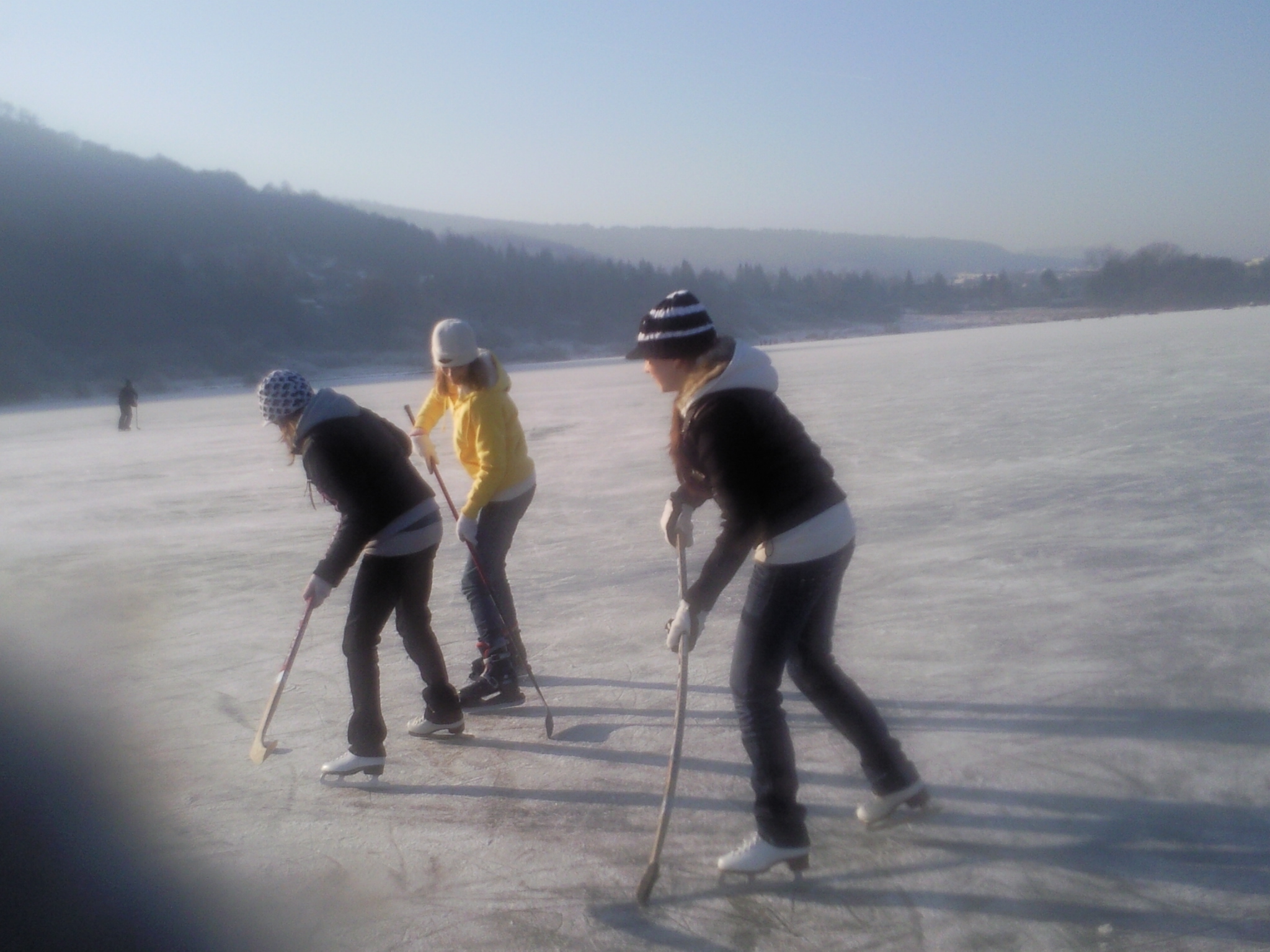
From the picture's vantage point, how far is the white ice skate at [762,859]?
2.67m

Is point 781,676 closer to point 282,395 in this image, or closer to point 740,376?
point 740,376

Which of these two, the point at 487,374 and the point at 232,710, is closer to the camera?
the point at 487,374

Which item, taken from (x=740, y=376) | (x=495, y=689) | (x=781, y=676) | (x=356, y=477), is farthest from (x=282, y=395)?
(x=781, y=676)

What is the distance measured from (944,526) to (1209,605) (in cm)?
216

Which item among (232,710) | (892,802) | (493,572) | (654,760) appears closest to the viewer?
(892,802)

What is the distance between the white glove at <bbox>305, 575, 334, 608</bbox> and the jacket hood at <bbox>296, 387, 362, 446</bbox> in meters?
0.46

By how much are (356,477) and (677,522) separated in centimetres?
106

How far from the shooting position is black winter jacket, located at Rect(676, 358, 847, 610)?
2.43 metres

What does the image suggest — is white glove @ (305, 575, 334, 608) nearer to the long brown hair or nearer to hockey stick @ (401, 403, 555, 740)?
the long brown hair

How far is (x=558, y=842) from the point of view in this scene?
9.75 feet

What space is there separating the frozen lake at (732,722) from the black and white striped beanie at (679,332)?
1463mm

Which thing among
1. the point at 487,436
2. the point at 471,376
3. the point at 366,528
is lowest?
the point at 366,528

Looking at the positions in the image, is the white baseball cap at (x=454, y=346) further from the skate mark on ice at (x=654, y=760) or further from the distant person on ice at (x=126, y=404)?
the distant person on ice at (x=126, y=404)

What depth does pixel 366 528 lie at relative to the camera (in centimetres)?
325
